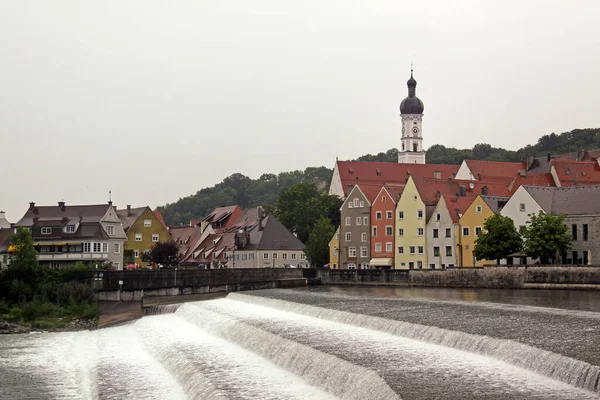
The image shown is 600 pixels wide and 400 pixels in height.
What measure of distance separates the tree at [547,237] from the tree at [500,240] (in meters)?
3.66

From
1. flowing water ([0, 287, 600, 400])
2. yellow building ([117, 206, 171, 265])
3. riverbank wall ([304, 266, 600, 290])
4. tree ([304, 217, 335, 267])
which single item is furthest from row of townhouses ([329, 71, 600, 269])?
yellow building ([117, 206, 171, 265])

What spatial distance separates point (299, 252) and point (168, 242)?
16711mm

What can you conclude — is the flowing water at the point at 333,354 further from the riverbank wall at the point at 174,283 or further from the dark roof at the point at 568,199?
the dark roof at the point at 568,199

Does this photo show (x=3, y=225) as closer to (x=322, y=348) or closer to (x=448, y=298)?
(x=448, y=298)

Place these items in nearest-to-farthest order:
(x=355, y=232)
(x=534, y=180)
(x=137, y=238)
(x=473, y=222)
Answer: (x=473, y=222), (x=355, y=232), (x=534, y=180), (x=137, y=238)

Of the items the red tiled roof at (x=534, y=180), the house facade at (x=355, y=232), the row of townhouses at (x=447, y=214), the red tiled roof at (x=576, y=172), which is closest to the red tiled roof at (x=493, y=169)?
the row of townhouses at (x=447, y=214)

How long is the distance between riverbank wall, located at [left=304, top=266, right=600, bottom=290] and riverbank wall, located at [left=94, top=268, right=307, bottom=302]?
16.5 feet

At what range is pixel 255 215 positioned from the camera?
399 ft

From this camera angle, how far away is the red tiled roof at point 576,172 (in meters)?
109

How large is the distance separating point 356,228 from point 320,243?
6.32m

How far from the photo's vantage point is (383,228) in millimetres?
99562

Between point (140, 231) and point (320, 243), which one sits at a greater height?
point (140, 231)

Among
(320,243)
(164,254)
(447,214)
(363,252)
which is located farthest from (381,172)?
(447,214)

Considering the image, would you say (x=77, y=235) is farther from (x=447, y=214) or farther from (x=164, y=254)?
(x=447, y=214)
